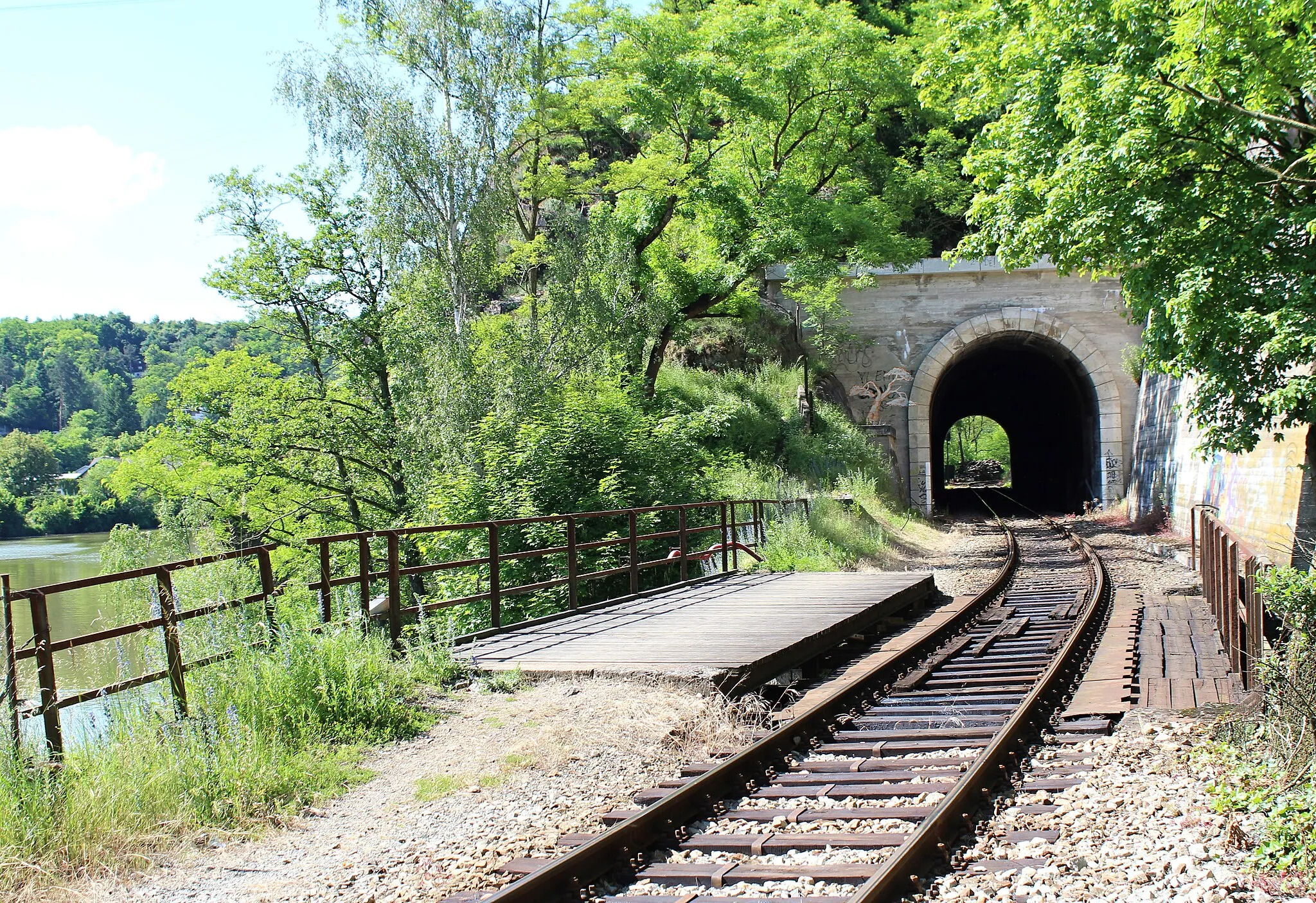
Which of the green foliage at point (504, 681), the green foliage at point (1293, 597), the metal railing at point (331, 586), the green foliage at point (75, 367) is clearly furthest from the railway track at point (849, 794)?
the green foliage at point (75, 367)

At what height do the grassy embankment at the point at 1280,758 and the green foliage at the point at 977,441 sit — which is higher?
the grassy embankment at the point at 1280,758

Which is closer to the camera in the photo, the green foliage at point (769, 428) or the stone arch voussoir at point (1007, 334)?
the green foliage at point (769, 428)

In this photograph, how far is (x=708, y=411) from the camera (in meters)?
22.8

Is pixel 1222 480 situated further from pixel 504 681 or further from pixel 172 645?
Result: pixel 172 645

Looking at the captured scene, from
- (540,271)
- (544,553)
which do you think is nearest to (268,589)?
(544,553)

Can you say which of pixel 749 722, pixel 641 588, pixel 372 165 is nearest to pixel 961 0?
pixel 372 165

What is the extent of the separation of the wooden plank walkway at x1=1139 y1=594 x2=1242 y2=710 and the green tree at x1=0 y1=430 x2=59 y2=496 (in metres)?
82.7

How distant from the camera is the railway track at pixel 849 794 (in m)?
3.92

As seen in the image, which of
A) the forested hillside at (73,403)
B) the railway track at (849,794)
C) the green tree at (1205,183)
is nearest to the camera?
the railway track at (849,794)

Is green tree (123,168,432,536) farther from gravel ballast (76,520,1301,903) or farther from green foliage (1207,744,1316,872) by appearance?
green foliage (1207,744,1316,872)

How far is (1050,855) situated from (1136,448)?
2461 centimetres

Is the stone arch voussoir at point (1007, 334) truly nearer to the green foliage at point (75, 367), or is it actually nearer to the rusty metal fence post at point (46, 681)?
the rusty metal fence post at point (46, 681)

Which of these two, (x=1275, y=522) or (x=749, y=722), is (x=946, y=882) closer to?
(x=749, y=722)

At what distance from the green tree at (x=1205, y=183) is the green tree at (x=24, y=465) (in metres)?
82.6
